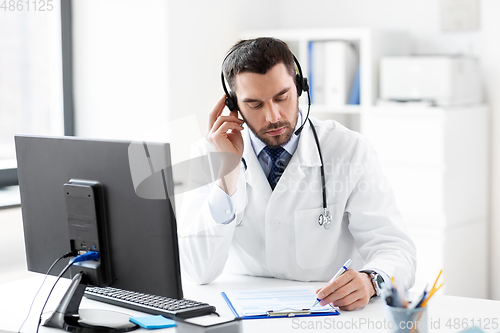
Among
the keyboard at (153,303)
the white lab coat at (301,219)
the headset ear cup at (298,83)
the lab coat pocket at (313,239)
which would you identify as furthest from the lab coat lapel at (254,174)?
the keyboard at (153,303)

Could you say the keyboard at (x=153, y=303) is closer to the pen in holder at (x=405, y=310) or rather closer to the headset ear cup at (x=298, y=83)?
the pen in holder at (x=405, y=310)

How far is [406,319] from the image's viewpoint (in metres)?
1.13

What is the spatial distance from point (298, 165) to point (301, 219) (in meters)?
0.17

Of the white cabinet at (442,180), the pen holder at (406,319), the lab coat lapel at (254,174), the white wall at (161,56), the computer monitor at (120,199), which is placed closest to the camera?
the pen holder at (406,319)

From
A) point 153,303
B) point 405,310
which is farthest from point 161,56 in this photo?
point 405,310

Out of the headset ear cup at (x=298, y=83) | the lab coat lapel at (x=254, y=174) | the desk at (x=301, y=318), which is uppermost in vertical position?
the headset ear cup at (x=298, y=83)

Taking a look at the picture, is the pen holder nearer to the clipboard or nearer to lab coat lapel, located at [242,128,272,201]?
the clipboard

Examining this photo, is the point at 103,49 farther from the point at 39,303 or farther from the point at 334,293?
the point at 334,293

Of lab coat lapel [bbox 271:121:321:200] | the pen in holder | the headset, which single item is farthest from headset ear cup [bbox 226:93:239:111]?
the pen in holder

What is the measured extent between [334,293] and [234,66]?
0.79 metres

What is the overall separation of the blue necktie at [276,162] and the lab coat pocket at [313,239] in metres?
0.14

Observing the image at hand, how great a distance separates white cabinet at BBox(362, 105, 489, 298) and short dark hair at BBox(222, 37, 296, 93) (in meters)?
A: 1.38

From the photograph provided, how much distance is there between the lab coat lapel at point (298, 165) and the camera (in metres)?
1.90

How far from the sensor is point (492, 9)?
315 centimetres
